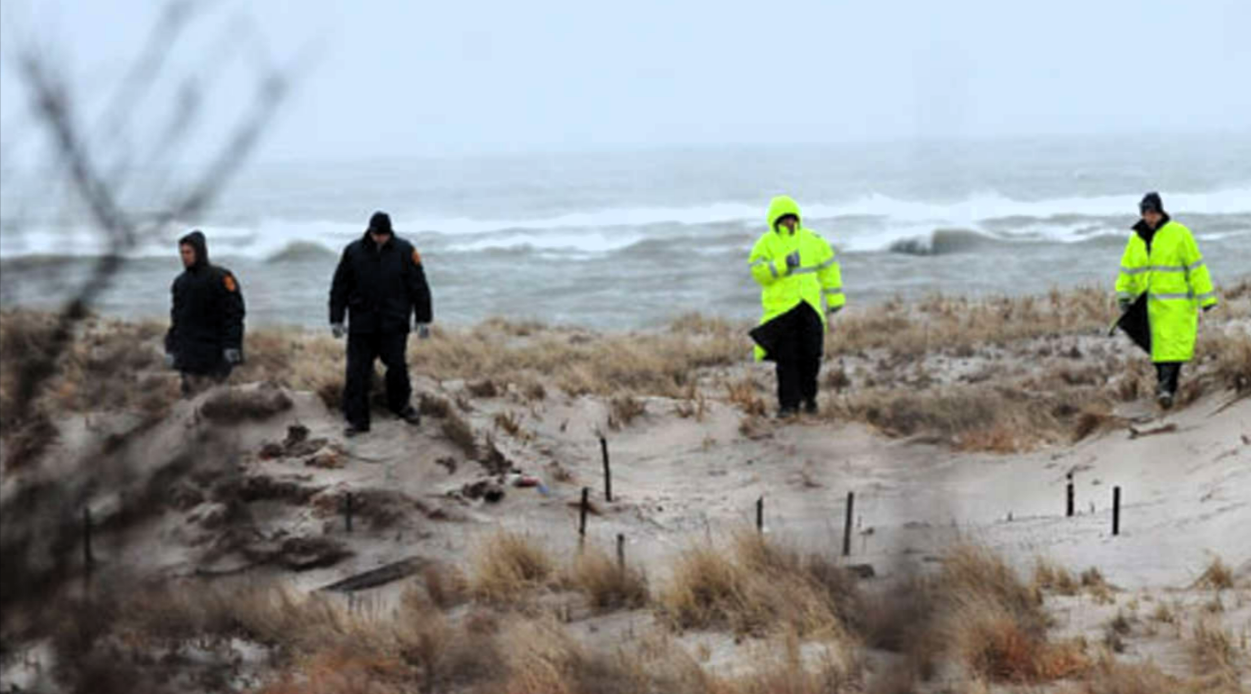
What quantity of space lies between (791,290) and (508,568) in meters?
5.67

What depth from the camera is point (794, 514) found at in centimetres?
1030

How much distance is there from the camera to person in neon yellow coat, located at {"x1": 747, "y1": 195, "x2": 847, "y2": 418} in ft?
42.7

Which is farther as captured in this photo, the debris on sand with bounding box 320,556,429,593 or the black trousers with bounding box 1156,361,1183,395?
the black trousers with bounding box 1156,361,1183,395

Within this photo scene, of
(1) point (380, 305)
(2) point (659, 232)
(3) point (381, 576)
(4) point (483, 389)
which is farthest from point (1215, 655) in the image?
(2) point (659, 232)

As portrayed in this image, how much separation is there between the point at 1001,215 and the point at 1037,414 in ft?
158

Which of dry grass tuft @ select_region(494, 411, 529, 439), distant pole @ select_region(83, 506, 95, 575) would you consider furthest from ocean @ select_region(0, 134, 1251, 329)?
dry grass tuft @ select_region(494, 411, 529, 439)

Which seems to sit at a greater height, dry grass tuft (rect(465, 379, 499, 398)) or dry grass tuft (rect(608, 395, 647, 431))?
dry grass tuft (rect(465, 379, 499, 398))

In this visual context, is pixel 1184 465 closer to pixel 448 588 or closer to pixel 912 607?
pixel 448 588

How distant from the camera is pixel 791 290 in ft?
43.0

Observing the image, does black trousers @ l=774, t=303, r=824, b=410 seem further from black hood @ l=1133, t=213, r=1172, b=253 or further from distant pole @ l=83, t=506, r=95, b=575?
distant pole @ l=83, t=506, r=95, b=575

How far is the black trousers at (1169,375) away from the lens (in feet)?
40.5

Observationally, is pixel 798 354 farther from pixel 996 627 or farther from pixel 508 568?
pixel 996 627

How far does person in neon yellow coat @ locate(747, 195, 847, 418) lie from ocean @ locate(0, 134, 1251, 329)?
1.40 m

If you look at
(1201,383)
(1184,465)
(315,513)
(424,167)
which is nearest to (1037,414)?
(1201,383)
